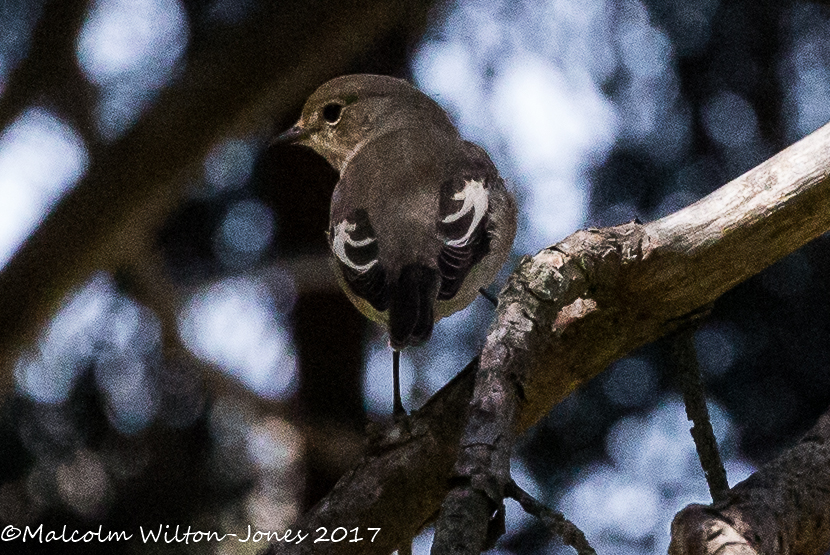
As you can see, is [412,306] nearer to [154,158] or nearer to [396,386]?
[396,386]

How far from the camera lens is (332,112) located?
9.02 ft

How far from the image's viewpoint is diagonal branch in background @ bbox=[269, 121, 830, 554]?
190cm

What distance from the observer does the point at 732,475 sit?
96.1 inches

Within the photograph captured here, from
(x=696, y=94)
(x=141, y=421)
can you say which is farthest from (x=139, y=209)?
(x=696, y=94)

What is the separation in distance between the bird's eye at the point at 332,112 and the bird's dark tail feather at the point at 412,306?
0.85 meters

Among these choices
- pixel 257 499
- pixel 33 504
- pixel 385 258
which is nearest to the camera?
pixel 385 258

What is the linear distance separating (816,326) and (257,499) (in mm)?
1607

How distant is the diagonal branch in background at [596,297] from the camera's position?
6.23ft

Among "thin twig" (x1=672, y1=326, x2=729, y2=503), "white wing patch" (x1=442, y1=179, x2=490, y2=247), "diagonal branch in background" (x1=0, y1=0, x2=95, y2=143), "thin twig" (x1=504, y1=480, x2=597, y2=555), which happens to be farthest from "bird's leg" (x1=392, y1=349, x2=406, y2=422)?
"diagonal branch in background" (x1=0, y1=0, x2=95, y2=143)

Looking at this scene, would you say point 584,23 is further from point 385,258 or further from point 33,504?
Result: point 33,504

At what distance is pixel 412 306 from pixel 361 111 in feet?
3.10

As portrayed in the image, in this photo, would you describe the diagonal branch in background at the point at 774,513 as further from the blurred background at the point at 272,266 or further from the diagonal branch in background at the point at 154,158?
the diagonal branch in background at the point at 154,158

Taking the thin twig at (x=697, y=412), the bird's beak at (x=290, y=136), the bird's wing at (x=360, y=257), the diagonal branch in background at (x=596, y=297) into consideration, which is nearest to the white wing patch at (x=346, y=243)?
the bird's wing at (x=360, y=257)

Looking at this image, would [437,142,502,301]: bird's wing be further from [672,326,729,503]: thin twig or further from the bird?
[672,326,729,503]: thin twig
